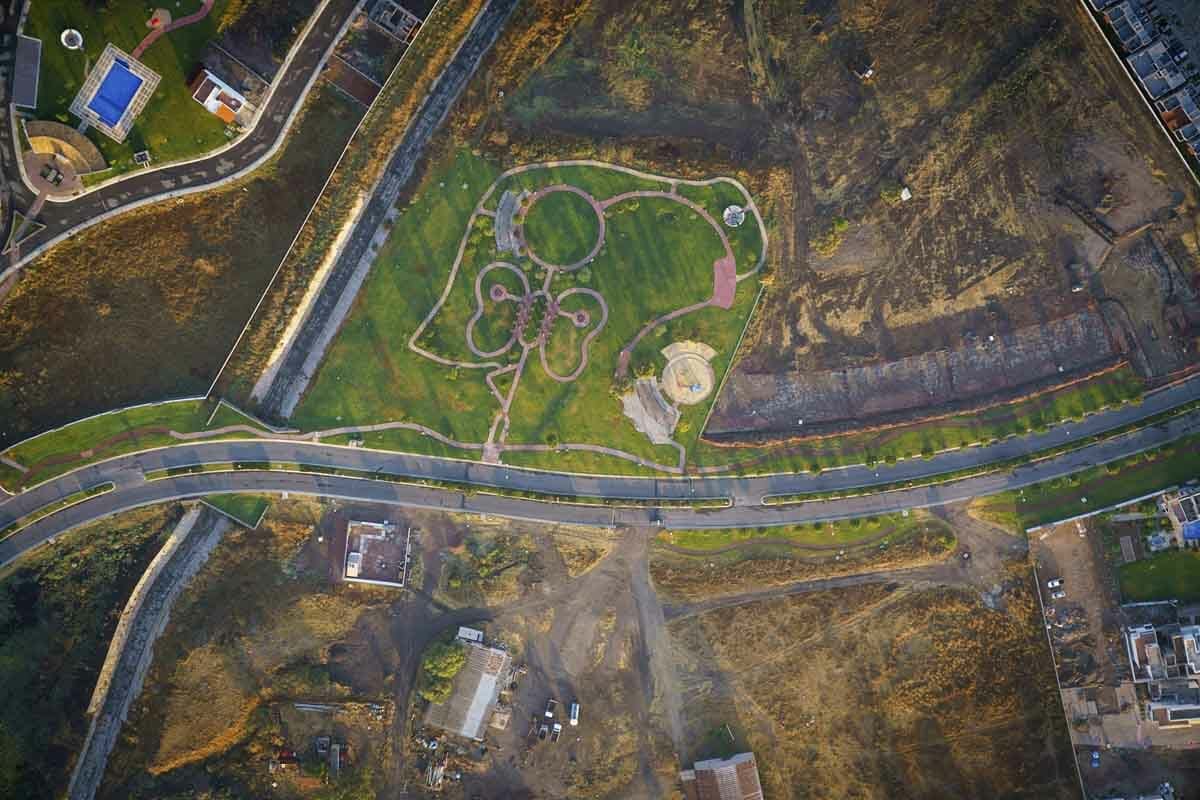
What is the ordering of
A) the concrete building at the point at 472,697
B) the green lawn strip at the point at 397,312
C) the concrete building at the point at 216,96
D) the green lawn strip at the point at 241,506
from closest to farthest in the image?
the concrete building at the point at 216,96 < the concrete building at the point at 472,697 < the green lawn strip at the point at 241,506 < the green lawn strip at the point at 397,312

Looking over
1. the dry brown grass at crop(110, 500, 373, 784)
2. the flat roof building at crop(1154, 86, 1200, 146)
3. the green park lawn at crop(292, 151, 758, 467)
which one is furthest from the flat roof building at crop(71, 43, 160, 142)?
the flat roof building at crop(1154, 86, 1200, 146)

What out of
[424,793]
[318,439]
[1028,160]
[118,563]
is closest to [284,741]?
[424,793]

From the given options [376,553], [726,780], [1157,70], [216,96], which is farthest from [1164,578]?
[216,96]

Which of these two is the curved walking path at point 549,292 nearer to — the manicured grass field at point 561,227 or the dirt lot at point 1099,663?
the manicured grass field at point 561,227

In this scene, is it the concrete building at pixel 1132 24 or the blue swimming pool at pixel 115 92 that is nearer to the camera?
the blue swimming pool at pixel 115 92

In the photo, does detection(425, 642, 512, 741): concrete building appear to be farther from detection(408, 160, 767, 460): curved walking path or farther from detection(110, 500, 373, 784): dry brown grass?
detection(408, 160, 767, 460): curved walking path

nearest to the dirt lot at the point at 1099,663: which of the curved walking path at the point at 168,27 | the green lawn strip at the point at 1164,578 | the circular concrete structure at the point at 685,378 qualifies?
the green lawn strip at the point at 1164,578

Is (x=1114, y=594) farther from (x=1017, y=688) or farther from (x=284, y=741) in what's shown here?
(x=284, y=741)
